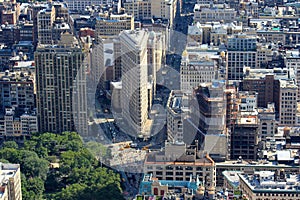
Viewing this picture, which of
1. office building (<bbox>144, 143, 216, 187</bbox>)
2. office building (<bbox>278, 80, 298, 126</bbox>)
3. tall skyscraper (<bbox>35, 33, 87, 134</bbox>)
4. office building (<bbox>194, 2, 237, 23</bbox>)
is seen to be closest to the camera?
office building (<bbox>144, 143, 216, 187</bbox>)

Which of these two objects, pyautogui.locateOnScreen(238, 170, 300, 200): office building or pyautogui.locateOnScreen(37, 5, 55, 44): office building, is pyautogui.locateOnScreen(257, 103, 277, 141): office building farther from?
pyautogui.locateOnScreen(37, 5, 55, 44): office building

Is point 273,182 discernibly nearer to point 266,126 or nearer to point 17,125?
point 266,126

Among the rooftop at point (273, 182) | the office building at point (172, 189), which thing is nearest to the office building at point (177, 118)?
the office building at point (172, 189)

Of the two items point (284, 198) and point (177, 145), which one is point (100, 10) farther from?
point (284, 198)

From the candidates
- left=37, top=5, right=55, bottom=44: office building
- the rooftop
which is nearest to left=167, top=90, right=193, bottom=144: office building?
the rooftop

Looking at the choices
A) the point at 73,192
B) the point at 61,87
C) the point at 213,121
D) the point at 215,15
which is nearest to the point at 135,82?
the point at 61,87

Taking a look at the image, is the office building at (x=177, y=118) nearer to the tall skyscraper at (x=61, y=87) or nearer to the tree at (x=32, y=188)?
the tall skyscraper at (x=61, y=87)
